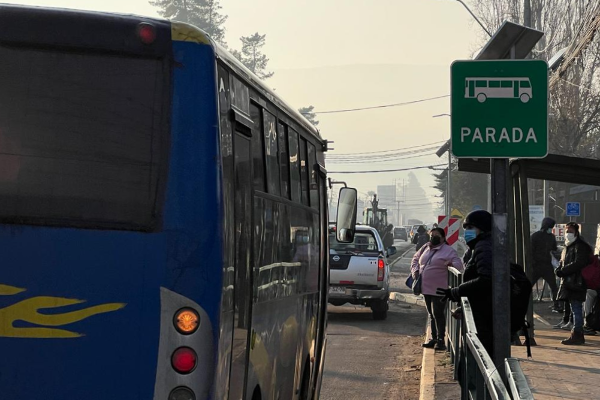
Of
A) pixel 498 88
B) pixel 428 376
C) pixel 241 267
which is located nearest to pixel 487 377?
pixel 241 267

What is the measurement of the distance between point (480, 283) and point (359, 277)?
1269 centimetres

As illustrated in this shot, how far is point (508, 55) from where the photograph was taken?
9.09 metres

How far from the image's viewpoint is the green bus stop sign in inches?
332

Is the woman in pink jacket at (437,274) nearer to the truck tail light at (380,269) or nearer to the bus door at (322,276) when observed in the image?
the bus door at (322,276)

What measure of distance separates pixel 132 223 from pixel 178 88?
707 mm

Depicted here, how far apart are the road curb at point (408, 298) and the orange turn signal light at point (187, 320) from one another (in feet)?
71.7

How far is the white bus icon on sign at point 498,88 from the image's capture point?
28.0 feet

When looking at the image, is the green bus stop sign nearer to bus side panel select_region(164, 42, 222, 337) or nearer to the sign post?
the sign post

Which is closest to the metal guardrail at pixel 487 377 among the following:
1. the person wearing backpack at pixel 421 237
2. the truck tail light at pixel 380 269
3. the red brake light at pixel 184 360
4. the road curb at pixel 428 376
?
the red brake light at pixel 184 360

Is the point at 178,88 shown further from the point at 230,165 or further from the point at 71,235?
the point at 71,235

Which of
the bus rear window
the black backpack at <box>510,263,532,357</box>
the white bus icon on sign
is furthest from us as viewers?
the black backpack at <box>510,263,532,357</box>

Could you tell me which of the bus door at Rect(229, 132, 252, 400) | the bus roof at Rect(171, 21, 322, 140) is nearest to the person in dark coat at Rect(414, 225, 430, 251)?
the bus roof at Rect(171, 21, 322, 140)

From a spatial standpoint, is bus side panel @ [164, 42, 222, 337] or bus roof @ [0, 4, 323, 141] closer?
bus side panel @ [164, 42, 222, 337]

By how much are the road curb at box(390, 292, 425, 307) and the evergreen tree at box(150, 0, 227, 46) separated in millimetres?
61165
